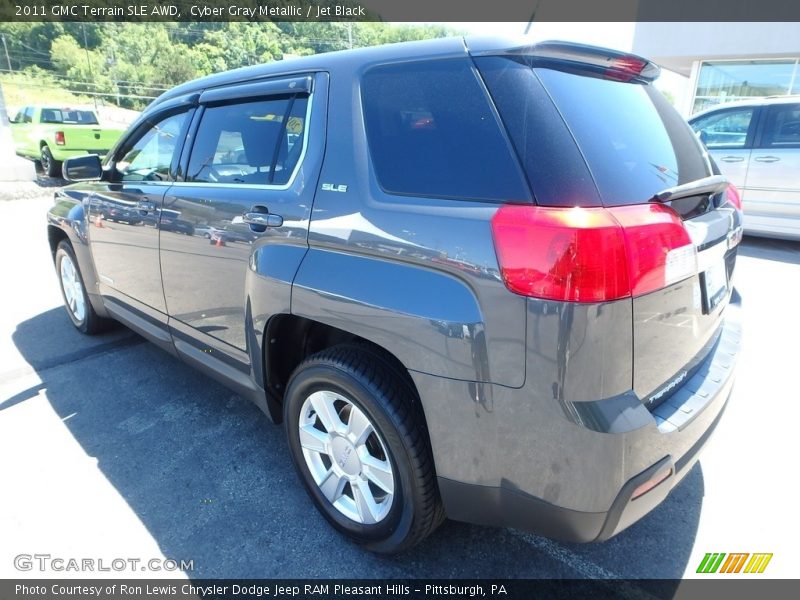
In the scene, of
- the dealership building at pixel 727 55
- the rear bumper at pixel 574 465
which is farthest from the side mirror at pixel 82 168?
the dealership building at pixel 727 55

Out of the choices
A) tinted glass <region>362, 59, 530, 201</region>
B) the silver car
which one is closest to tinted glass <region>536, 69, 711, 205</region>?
tinted glass <region>362, 59, 530, 201</region>

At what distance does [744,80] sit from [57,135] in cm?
2066

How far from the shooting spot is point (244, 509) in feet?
7.88

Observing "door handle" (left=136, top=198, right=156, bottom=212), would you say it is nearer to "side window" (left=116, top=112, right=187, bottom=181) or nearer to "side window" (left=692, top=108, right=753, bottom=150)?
"side window" (left=116, top=112, right=187, bottom=181)

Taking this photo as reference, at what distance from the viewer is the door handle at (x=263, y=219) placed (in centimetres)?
217

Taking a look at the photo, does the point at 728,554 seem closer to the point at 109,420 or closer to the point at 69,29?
the point at 109,420

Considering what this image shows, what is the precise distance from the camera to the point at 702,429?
6.00ft

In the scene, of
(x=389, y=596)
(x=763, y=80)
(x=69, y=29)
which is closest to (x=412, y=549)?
(x=389, y=596)

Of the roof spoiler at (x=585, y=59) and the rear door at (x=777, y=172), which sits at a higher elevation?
the roof spoiler at (x=585, y=59)

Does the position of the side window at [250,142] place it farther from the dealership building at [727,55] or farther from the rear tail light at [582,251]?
the dealership building at [727,55]

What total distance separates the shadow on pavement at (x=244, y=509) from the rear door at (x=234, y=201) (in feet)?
1.81

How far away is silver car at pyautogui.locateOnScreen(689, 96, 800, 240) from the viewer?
256 inches

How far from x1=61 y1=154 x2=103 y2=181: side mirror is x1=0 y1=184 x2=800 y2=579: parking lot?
140 centimetres

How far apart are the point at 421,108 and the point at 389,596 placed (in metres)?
1.89
